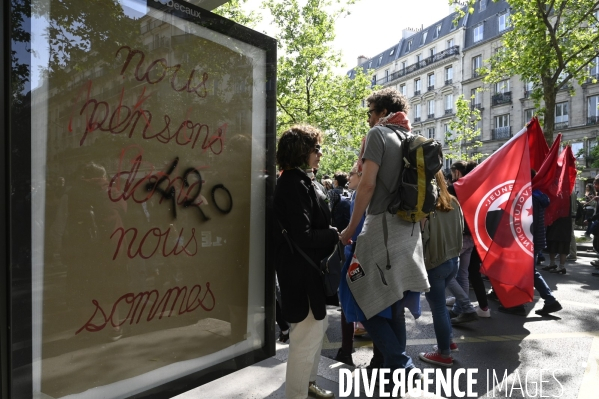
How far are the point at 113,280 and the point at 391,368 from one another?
6.37ft

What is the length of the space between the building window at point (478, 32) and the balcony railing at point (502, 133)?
1072 cm

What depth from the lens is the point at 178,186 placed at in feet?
7.98

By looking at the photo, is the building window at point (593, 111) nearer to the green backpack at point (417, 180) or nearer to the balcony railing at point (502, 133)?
the balcony railing at point (502, 133)

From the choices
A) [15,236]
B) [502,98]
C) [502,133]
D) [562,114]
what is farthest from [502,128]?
[15,236]

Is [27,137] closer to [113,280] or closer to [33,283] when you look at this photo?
[33,283]

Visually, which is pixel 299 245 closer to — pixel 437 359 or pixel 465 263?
pixel 437 359

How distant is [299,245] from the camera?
2.89 metres

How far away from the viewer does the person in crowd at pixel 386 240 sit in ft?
10.5

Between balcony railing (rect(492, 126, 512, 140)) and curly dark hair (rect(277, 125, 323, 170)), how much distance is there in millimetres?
45005

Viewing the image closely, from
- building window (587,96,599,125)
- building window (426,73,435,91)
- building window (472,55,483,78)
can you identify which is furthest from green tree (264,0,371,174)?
building window (426,73,435,91)

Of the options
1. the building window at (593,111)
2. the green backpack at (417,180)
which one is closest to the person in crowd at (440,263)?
the green backpack at (417,180)

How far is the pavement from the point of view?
11.5 feet

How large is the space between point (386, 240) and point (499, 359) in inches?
82.4

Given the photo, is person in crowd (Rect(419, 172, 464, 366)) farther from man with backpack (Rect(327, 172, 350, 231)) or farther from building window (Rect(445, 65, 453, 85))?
building window (Rect(445, 65, 453, 85))
